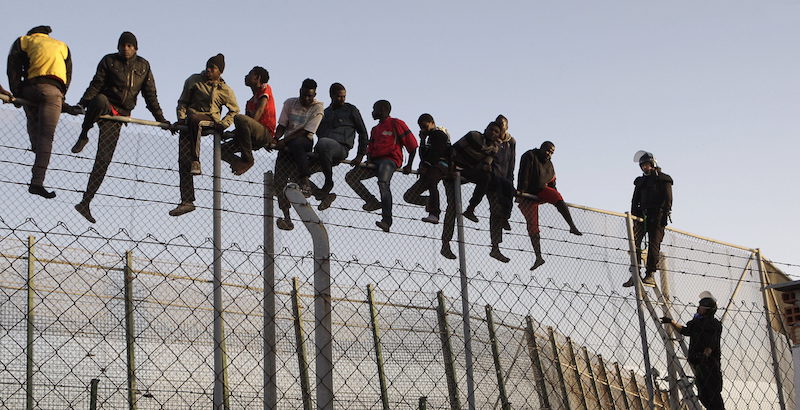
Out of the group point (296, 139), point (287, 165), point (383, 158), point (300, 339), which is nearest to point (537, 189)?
point (383, 158)

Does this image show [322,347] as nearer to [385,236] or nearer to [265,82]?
[385,236]

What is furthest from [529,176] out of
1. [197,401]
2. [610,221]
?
[197,401]

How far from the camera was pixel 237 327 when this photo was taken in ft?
30.3

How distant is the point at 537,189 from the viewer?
30.0 ft

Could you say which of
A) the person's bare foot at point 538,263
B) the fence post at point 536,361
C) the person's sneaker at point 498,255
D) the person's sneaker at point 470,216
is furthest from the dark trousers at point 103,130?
the fence post at point 536,361

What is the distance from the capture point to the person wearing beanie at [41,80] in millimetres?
6562

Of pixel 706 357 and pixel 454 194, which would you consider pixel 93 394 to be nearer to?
pixel 454 194

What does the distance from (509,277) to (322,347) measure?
9.06ft

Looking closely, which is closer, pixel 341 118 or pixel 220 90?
pixel 220 90

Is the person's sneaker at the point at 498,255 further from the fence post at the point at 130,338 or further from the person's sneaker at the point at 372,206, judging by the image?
the fence post at the point at 130,338

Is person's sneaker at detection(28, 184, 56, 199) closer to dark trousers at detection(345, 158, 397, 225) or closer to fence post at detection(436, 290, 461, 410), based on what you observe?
dark trousers at detection(345, 158, 397, 225)

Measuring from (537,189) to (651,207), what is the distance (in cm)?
129

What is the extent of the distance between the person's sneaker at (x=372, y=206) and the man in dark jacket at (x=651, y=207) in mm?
2319

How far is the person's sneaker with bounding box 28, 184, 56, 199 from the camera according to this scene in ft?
20.0
